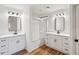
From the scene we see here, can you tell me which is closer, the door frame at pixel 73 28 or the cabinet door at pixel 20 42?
the door frame at pixel 73 28

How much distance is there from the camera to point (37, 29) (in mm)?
1133

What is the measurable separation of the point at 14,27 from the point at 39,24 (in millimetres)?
412

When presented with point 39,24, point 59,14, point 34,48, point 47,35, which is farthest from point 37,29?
point 59,14

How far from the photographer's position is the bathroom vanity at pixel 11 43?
1031 millimetres

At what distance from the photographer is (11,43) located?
3.61 ft

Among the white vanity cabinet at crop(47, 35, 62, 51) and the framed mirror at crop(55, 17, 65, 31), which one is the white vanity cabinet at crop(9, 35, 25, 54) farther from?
the framed mirror at crop(55, 17, 65, 31)

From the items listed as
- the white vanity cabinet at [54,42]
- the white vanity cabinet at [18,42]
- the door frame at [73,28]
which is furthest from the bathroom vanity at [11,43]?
the door frame at [73,28]

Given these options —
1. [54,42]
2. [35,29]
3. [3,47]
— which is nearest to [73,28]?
[54,42]

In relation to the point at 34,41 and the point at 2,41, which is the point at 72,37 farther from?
the point at 2,41

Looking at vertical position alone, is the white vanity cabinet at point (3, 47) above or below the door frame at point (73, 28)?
below

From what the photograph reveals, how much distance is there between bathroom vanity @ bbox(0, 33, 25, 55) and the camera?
3.38 ft

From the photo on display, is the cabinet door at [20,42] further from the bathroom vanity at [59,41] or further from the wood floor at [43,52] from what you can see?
the bathroom vanity at [59,41]

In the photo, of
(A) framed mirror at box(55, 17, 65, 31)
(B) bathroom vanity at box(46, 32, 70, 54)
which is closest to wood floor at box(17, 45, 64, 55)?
(B) bathroom vanity at box(46, 32, 70, 54)
